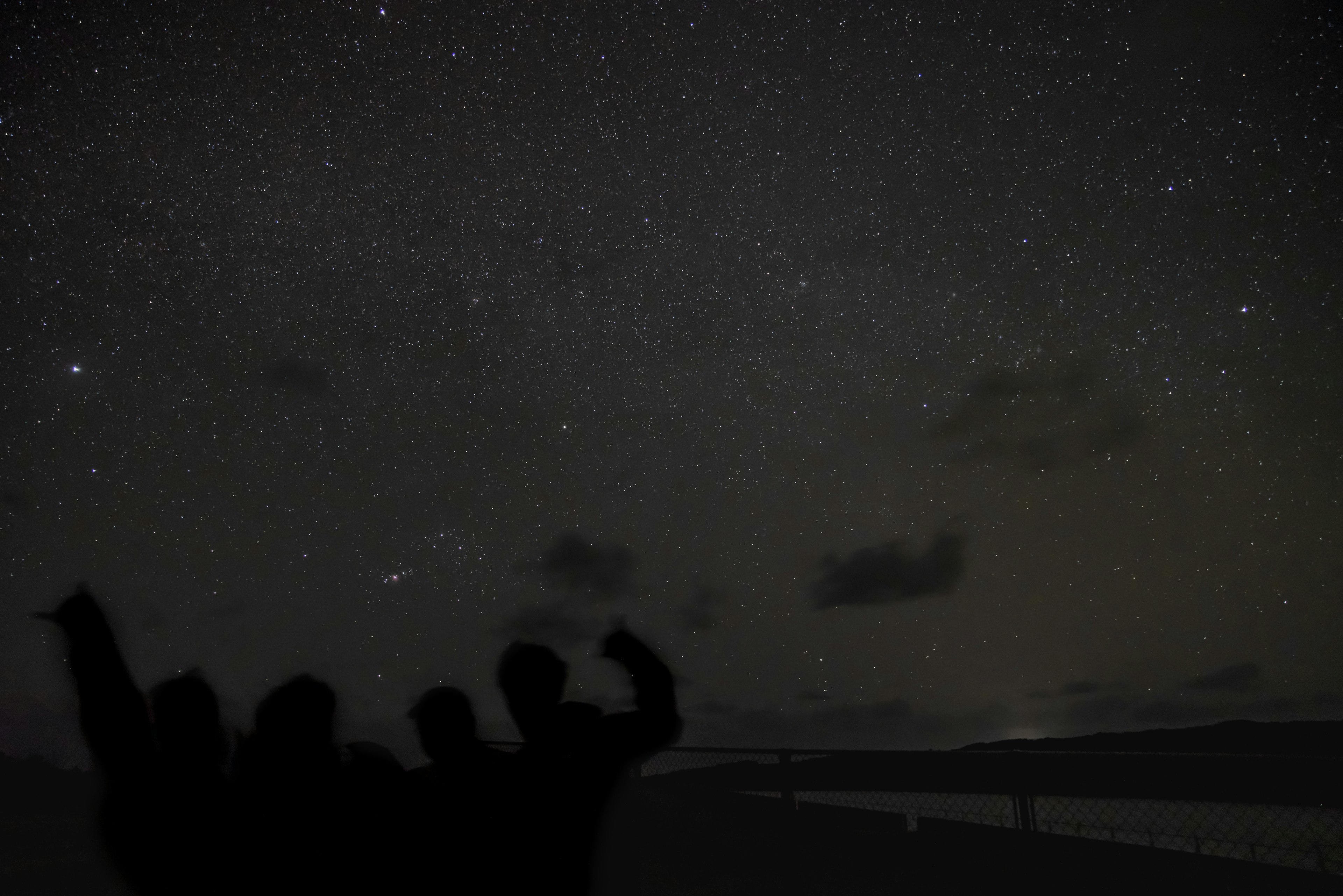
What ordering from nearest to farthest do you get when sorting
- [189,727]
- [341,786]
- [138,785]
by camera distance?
[138,785]
[189,727]
[341,786]

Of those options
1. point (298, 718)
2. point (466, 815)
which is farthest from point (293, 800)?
point (466, 815)

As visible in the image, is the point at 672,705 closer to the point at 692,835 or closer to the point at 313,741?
the point at 313,741

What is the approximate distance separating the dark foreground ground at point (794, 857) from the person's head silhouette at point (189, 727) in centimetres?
473

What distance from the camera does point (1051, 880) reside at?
20.4ft

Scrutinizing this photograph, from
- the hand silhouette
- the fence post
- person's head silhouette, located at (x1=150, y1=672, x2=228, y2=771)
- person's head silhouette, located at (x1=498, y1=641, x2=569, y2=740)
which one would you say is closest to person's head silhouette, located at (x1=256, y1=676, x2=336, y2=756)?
person's head silhouette, located at (x1=150, y1=672, x2=228, y2=771)

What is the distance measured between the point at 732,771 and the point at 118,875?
30.0 ft

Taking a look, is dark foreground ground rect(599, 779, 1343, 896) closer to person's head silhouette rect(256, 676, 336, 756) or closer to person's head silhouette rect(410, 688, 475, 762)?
person's head silhouette rect(410, 688, 475, 762)

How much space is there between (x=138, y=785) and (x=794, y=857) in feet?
26.2

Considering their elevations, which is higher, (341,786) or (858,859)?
(341,786)

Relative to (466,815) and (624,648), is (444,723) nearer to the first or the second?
(466,815)

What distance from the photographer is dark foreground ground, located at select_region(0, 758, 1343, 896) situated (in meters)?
5.98

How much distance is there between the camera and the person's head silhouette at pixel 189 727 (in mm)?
1283

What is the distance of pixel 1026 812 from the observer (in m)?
6.73

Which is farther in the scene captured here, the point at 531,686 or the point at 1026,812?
the point at 1026,812
